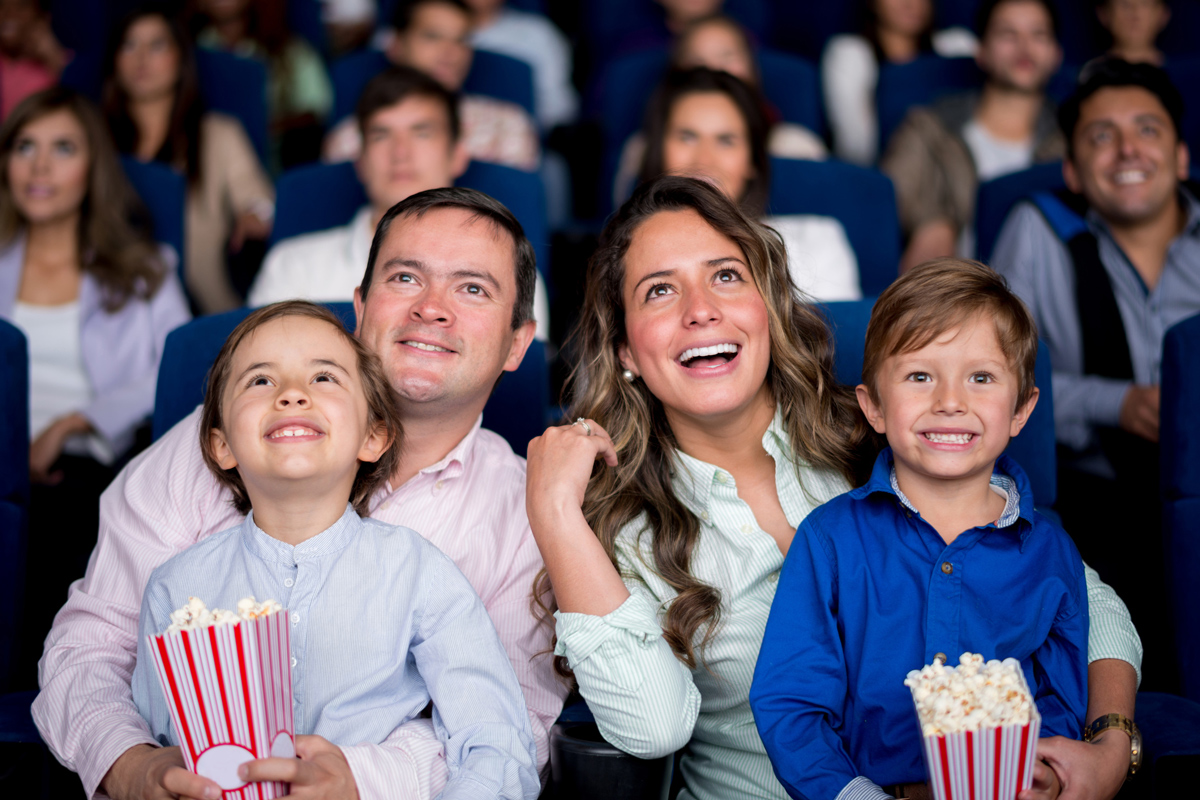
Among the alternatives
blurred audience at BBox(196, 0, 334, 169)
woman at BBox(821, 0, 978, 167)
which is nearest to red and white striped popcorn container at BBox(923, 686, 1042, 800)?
woman at BBox(821, 0, 978, 167)

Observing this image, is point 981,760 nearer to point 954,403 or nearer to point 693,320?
point 954,403

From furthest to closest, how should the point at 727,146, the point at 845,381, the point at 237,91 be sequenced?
the point at 237,91
the point at 727,146
the point at 845,381

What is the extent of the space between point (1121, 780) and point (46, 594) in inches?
74.5

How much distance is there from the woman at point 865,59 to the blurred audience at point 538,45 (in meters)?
1.08

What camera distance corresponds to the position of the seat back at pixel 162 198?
2871mm

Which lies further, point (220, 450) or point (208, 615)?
point (220, 450)

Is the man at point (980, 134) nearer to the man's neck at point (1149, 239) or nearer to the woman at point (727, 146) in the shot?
the woman at point (727, 146)

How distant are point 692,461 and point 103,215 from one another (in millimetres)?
1915

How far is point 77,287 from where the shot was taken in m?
2.75

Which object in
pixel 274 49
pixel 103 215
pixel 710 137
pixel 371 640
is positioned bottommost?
pixel 371 640

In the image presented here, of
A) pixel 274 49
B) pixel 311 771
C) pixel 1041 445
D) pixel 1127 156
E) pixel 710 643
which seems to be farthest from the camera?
pixel 274 49

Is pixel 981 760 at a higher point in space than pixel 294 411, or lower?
lower

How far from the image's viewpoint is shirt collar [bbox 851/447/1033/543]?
138 centimetres

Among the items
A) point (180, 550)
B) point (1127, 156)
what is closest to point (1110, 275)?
point (1127, 156)
